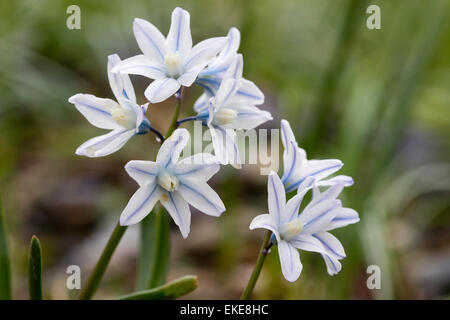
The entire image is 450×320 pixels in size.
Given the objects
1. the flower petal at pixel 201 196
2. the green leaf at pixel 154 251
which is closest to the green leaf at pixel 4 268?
the green leaf at pixel 154 251

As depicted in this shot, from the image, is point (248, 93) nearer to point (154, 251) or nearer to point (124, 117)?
point (124, 117)

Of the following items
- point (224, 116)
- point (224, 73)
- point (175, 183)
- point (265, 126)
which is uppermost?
point (265, 126)

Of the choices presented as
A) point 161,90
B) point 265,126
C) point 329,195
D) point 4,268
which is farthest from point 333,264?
point 265,126

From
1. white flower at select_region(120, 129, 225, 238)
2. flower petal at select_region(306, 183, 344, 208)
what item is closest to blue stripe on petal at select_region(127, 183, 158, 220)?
white flower at select_region(120, 129, 225, 238)

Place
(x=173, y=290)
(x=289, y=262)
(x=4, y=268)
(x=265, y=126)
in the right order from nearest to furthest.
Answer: (x=289, y=262)
(x=173, y=290)
(x=4, y=268)
(x=265, y=126)

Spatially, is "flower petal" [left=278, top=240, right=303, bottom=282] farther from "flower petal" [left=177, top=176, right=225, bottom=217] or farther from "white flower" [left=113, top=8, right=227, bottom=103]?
"white flower" [left=113, top=8, right=227, bottom=103]

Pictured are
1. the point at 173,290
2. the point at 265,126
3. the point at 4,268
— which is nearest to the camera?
the point at 173,290
